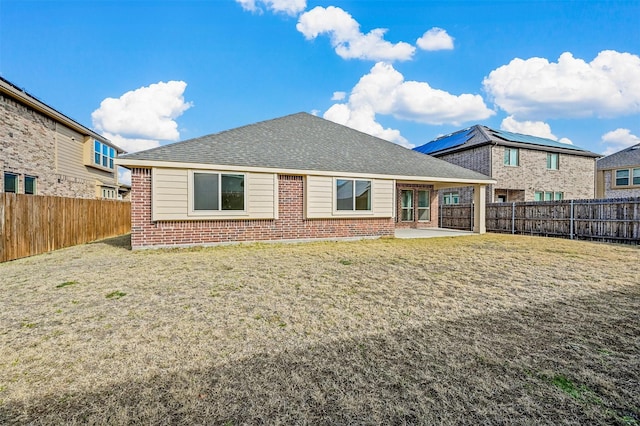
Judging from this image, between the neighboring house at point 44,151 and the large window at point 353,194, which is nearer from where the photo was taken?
the large window at point 353,194

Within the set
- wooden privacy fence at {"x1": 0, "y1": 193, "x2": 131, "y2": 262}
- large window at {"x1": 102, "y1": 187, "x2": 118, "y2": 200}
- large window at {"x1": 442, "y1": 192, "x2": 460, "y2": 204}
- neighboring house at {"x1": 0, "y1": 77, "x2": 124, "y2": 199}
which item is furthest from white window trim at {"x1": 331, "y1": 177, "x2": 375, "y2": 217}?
large window at {"x1": 102, "y1": 187, "x2": 118, "y2": 200}

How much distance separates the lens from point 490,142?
737 inches

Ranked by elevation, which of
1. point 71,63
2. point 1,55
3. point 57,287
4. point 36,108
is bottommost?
point 57,287

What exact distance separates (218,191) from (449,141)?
65.0 feet

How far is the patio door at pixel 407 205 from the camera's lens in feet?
53.9

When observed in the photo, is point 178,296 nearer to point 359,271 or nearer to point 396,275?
point 359,271

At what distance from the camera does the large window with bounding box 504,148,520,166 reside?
19.5 metres

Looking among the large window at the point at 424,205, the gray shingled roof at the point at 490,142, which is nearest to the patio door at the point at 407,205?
the large window at the point at 424,205

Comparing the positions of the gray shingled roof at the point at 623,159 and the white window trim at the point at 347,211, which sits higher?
the gray shingled roof at the point at 623,159

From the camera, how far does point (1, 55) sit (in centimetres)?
1362

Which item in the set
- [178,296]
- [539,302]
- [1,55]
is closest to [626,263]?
[539,302]

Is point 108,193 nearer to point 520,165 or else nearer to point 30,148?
point 30,148

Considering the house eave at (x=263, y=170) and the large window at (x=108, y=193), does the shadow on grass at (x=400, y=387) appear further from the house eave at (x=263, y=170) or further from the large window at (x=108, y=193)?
the large window at (x=108, y=193)

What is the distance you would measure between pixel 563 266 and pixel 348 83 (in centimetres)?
1671
